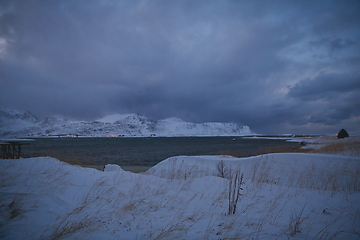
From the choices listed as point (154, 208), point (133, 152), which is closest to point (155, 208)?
point (154, 208)

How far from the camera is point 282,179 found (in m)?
8.90

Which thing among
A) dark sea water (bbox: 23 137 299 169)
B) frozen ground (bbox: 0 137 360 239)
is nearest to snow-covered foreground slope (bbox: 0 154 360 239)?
frozen ground (bbox: 0 137 360 239)

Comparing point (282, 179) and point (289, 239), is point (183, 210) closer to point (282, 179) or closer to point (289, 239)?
point (289, 239)

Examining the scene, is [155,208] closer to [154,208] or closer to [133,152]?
[154,208]

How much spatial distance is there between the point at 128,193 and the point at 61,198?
1677 mm

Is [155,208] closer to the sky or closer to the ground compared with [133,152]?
closer to the sky

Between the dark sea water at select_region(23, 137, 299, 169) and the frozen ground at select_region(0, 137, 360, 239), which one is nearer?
the frozen ground at select_region(0, 137, 360, 239)

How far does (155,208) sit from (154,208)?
24 millimetres

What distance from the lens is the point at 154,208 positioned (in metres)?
4.45

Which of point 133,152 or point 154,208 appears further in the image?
point 133,152

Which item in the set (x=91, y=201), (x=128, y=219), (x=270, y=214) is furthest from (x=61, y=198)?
(x=270, y=214)

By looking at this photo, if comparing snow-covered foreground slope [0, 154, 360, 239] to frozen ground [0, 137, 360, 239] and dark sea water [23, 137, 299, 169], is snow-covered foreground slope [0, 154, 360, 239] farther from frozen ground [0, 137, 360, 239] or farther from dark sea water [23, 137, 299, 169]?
dark sea water [23, 137, 299, 169]

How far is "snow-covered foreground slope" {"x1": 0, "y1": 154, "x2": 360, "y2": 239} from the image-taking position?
3.31 meters

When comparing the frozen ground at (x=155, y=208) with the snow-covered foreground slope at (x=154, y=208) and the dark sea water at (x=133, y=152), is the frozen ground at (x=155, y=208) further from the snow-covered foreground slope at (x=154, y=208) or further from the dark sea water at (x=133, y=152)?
the dark sea water at (x=133, y=152)
